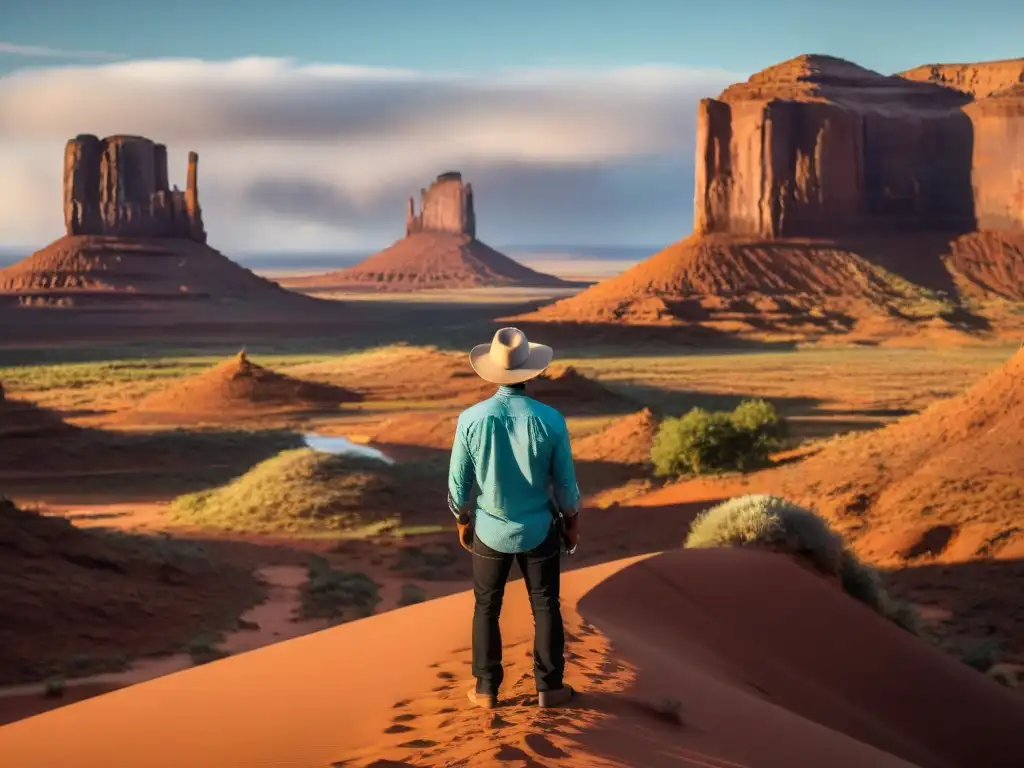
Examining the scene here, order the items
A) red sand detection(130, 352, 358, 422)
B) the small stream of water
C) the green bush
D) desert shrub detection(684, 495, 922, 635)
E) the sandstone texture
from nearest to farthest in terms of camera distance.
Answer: desert shrub detection(684, 495, 922, 635)
the green bush
the small stream of water
red sand detection(130, 352, 358, 422)
the sandstone texture

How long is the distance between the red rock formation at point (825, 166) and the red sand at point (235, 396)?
4756 cm

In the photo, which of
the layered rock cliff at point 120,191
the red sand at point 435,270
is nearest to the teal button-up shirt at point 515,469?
the layered rock cliff at point 120,191

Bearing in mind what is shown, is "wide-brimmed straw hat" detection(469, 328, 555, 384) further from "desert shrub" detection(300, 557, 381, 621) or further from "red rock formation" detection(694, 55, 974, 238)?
"red rock formation" detection(694, 55, 974, 238)

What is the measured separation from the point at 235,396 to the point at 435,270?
136945 mm

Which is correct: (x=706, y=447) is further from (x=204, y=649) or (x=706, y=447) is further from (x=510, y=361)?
(x=510, y=361)

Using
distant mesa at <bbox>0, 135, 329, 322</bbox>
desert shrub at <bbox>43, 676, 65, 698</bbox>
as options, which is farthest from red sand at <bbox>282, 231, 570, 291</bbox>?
desert shrub at <bbox>43, 676, 65, 698</bbox>

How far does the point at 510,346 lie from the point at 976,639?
9252 mm

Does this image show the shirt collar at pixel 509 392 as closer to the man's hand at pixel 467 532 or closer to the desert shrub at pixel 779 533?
the man's hand at pixel 467 532

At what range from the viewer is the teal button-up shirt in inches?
249

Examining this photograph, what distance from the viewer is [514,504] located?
634 cm

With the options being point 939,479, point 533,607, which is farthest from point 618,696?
point 939,479

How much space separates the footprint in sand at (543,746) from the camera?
565 centimetres

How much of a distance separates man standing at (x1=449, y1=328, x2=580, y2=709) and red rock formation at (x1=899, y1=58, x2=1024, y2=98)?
124 meters

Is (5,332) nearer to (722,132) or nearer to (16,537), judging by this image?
(722,132)
